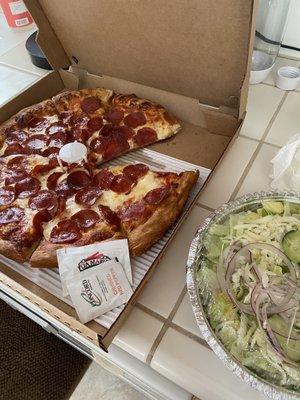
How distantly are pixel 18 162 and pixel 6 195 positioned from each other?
11cm

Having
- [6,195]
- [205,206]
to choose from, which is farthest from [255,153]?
[6,195]

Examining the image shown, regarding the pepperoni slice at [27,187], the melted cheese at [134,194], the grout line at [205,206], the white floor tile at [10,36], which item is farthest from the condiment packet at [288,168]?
the white floor tile at [10,36]

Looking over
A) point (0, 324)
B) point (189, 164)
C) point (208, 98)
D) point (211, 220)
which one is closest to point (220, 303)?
point (211, 220)

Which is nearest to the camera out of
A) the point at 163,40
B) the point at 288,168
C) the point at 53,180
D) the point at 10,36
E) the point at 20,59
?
the point at 288,168

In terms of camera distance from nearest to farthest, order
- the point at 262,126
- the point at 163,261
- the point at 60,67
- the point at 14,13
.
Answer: the point at 163,261
the point at 262,126
the point at 60,67
the point at 14,13

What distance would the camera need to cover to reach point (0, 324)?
1.22 metres

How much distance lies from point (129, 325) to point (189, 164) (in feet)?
1.41

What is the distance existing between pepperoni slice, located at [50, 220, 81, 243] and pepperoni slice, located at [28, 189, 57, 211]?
2.9 inches

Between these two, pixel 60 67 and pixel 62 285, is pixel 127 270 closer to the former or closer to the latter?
pixel 62 285

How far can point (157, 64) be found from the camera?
2.84ft

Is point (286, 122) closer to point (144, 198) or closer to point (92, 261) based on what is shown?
point (144, 198)

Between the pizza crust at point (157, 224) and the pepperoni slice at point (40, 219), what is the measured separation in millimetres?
212

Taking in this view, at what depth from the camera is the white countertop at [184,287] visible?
528 millimetres

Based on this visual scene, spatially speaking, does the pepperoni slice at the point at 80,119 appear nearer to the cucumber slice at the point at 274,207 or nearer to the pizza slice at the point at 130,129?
the pizza slice at the point at 130,129
